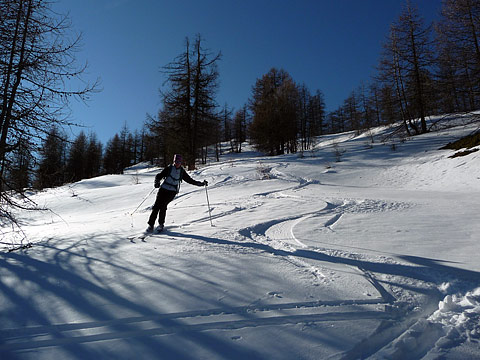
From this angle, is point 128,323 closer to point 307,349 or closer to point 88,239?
point 307,349

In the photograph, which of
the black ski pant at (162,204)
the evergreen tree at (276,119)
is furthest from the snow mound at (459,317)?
the evergreen tree at (276,119)

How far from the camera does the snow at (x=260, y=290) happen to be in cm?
154

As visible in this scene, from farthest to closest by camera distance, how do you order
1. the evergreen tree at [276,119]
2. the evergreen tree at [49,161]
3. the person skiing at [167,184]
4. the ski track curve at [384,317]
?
the evergreen tree at [276,119], the person skiing at [167,184], the evergreen tree at [49,161], the ski track curve at [384,317]

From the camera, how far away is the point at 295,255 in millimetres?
2992

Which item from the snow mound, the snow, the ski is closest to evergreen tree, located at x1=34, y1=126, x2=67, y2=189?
the snow

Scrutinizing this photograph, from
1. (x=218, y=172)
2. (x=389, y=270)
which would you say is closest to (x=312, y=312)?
(x=389, y=270)

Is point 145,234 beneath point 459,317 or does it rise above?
→ above

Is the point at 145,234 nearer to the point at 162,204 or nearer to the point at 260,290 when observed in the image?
the point at 162,204

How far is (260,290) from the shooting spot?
7.12 feet

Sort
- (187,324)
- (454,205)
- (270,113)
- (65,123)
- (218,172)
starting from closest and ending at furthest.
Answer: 1. (187,324)
2. (65,123)
3. (454,205)
4. (218,172)
5. (270,113)

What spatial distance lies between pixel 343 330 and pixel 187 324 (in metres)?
1.18

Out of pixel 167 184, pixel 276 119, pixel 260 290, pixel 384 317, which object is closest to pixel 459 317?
pixel 384 317

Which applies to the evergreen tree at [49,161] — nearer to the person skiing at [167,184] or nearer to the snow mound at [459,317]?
the person skiing at [167,184]

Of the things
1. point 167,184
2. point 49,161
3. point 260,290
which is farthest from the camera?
point 167,184
